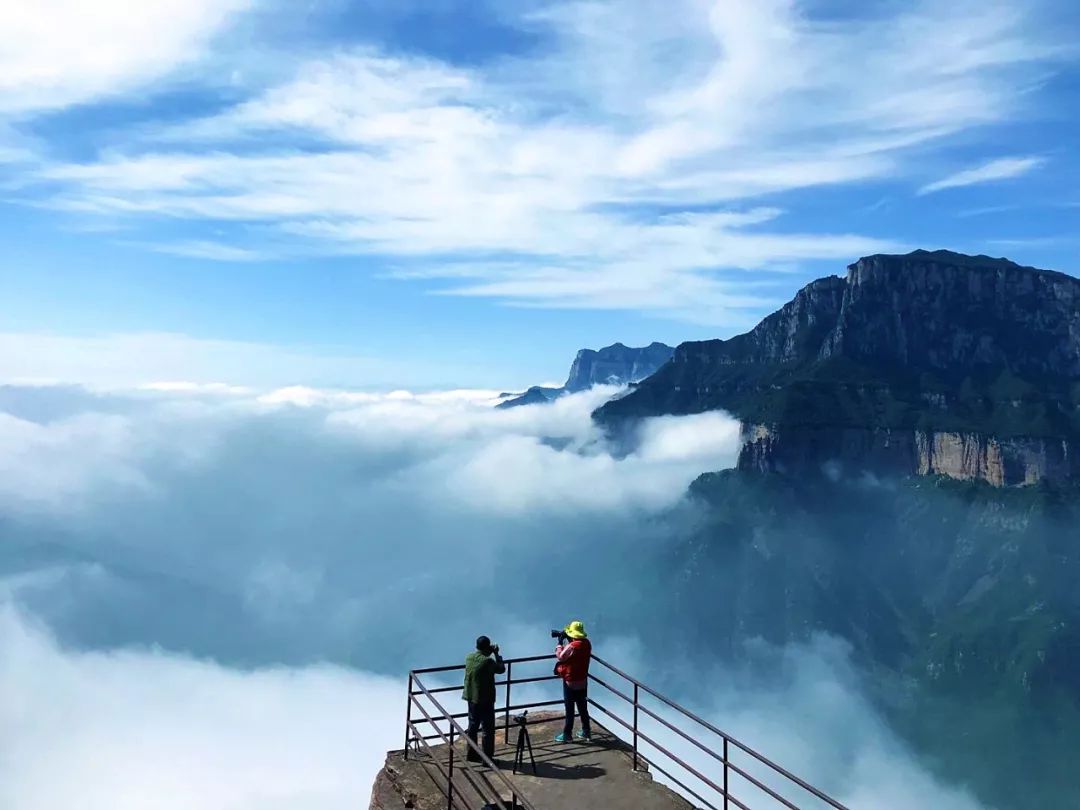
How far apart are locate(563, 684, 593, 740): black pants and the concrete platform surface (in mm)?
289

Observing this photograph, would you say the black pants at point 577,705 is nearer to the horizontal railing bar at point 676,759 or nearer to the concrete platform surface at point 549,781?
the concrete platform surface at point 549,781

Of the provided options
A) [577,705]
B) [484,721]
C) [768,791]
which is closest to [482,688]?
[484,721]

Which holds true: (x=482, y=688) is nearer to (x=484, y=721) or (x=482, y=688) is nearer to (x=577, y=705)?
(x=484, y=721)

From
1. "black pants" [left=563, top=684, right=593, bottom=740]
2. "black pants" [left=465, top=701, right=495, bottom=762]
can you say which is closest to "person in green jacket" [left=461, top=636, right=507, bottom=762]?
"black pants" [left=465, top=701, right=495, bottom=762]

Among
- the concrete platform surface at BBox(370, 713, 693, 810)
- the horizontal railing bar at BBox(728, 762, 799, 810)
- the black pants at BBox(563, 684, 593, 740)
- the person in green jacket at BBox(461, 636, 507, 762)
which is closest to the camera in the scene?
the horizontal railing bar at BBox(728, 762, 799, 810)

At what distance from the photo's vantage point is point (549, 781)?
15.5m

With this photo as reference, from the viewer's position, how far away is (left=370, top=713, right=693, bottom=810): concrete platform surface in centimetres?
1462

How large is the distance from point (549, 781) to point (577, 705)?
274cm

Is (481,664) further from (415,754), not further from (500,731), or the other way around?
(500,731)

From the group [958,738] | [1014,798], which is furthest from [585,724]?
[958,738]

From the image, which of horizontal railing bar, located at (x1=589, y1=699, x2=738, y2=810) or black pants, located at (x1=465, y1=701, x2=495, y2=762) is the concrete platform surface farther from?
horizontal railing bar, located at (x1=589, y1=699, x2=738, y2=810)

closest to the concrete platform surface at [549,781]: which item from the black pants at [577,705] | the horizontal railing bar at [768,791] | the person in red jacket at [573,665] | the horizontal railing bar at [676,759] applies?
the black pants at [577,705]

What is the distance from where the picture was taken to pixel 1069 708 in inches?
7687

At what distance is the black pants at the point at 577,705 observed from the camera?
56.5 feet
